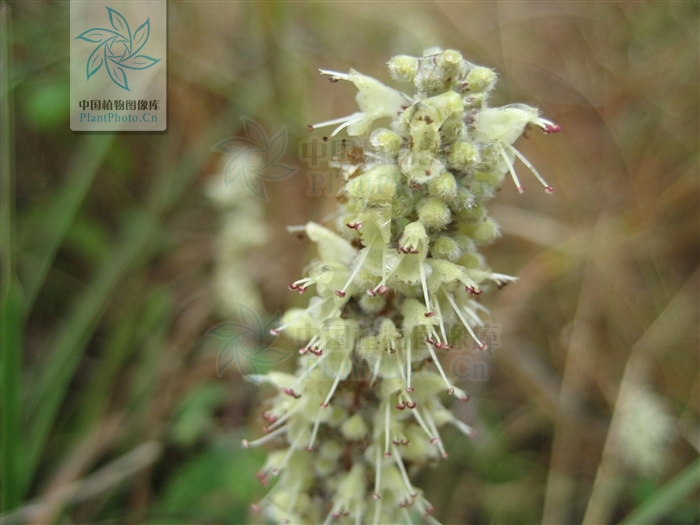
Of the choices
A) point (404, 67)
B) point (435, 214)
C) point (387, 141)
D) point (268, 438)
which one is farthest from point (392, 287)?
point (268, 438)

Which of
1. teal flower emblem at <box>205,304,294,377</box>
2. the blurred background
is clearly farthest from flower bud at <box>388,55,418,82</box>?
teal flower emblem at <box>205,304,294,377</box>

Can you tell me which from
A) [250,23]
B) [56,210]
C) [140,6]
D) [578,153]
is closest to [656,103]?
[578,153]

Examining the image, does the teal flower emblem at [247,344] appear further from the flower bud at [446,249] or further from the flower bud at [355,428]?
the flower bud at [446,249]

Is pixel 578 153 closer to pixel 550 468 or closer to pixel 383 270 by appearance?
pixel 550 468

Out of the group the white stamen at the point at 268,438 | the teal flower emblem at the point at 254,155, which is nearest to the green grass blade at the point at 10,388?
the white stamen at the point at 268,438

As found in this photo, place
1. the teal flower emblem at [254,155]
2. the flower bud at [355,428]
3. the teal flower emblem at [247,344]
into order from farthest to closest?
the teal flower emblem at [254,155]
the teal flower emblem at [247,344]
the flower bud at [355,428]

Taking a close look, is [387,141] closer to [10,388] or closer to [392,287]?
[392,287]

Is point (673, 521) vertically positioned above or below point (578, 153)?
below

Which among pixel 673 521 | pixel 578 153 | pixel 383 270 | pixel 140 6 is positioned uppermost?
pixel 140 6
